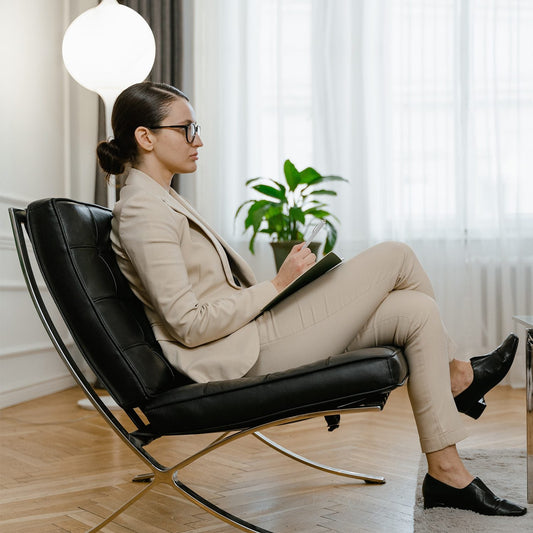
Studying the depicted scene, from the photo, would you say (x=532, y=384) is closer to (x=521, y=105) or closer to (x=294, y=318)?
(x=294, y=318)

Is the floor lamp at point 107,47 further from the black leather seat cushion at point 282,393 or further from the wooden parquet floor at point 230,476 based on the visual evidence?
the black leather seat cushion at point 282,393

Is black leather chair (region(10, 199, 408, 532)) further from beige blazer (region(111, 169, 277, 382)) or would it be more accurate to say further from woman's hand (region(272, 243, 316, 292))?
woman's hand (region(272, 243, 316, 292))

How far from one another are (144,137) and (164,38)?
92.5 inches

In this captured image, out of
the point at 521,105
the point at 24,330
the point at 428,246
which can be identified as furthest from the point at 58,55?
the point at 521,105

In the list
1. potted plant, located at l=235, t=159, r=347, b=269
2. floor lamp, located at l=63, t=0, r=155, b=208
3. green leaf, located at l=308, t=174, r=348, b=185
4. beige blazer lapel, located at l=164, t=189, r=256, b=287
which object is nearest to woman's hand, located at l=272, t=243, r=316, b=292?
beige blazer lapel, located at l=164, t=189, r=256, b=287

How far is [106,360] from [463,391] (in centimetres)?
84

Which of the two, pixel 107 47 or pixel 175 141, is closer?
pixel 175 141

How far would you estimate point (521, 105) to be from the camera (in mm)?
3965

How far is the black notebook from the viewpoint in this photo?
1.61 metres

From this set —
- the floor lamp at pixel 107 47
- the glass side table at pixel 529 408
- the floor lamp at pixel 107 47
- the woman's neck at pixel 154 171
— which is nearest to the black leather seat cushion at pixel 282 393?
the glass side table at pixel 529 408

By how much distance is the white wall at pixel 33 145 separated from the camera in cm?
342

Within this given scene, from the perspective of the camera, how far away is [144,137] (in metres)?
1.87

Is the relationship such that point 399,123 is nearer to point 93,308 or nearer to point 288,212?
point 288,212

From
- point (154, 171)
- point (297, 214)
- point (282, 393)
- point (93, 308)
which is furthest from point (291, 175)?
point (282, 393)
